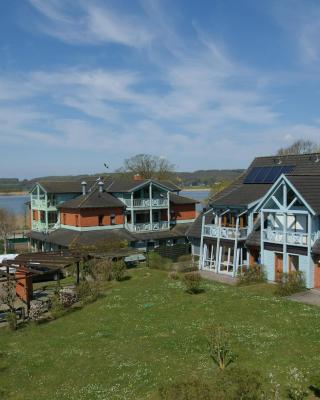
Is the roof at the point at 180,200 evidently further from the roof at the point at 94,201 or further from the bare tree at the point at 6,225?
the bare tree at the point at 6,225

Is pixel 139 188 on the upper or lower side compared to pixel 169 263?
upper

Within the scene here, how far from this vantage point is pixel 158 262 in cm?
3969

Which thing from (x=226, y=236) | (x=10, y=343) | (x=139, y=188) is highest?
(x=139, y=188)

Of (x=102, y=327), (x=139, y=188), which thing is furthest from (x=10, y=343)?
(x=139, y=188)

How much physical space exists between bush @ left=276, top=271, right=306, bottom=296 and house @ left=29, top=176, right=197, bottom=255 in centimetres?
1896

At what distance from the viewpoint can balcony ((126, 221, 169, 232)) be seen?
155 feet

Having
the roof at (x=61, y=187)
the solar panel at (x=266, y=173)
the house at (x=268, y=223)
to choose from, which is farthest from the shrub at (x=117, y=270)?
the roof at (x=61, y=187)

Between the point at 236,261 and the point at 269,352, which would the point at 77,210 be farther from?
the point at 269,352

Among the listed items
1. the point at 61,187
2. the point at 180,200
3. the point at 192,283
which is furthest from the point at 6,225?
the point at 192,283

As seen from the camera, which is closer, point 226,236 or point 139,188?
point 226,236

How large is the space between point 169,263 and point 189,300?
1339cm

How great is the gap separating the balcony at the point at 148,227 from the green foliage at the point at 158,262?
6.82 m

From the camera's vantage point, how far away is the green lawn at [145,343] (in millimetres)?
15812

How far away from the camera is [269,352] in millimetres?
17266
